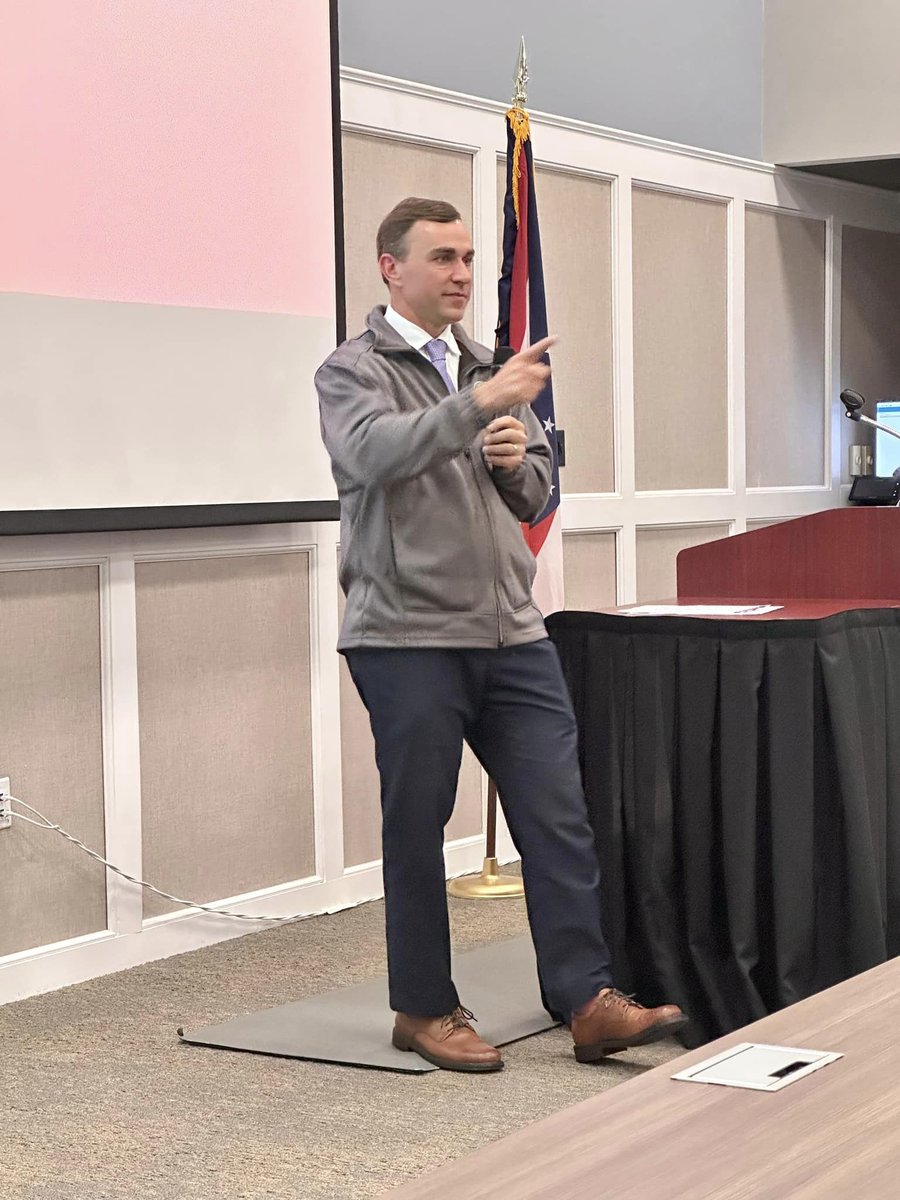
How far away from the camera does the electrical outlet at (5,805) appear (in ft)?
12.7

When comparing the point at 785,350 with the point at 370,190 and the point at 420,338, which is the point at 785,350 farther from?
the point at 420,338

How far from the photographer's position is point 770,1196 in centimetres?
95

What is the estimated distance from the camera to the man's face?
3.15m

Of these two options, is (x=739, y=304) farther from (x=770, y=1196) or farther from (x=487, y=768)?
(x=770, y=1196)

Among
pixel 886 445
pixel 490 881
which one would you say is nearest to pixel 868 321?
pixel 886 445

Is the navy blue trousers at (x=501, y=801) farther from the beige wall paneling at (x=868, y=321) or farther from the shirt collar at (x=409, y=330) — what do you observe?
the beige wall paneling at (x=868, y=321)

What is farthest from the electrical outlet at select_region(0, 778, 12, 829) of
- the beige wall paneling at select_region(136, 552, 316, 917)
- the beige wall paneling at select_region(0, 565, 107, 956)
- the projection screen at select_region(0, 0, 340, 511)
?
the projection screen at select_region(0, 0, 340, 511)

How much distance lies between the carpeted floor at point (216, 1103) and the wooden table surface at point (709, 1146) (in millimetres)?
1601

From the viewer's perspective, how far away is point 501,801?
10.3 ft

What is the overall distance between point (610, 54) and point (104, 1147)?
4.14 meters

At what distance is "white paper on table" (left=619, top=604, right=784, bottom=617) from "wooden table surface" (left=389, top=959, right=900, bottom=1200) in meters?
2.10

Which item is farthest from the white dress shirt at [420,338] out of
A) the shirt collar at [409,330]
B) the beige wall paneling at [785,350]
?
the beige wall paneling at [785,350]

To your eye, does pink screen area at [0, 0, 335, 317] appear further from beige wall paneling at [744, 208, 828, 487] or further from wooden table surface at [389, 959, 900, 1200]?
wooden table surface at [389, 959, 900, 1200]

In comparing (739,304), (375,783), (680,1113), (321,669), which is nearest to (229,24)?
(321,669)
